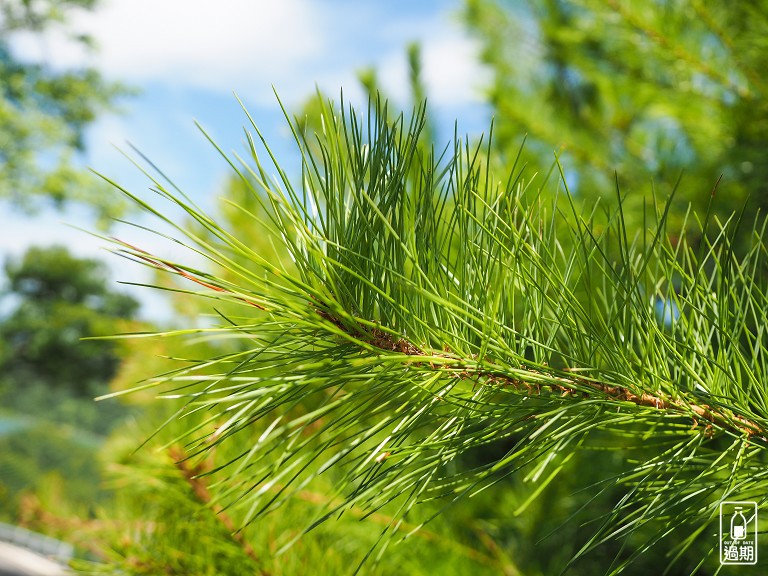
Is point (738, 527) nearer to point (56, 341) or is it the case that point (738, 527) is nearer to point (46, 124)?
point (46, 124)

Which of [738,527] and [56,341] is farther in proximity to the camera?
[56,341]

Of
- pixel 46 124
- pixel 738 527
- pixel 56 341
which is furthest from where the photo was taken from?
pixel 56 341

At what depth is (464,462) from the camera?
34.2 inches

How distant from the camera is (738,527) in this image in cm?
32

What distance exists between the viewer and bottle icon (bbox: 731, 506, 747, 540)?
0.31 meters

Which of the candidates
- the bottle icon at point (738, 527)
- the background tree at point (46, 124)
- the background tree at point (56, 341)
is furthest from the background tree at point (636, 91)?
the background tree at point (56, 341)

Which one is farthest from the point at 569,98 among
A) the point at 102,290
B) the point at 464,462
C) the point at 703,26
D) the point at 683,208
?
the point at 102,290

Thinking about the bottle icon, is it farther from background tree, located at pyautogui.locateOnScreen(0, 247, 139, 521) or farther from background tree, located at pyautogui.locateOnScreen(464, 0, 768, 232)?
background tree, located at pyautogui.locateOnScreen(0, 247, 139, 521)

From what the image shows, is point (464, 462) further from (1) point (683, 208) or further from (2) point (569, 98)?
(2) point (569, 98)

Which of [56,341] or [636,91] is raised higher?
[636,91]

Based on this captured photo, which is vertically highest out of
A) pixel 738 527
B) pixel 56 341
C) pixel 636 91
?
pixel 636 91

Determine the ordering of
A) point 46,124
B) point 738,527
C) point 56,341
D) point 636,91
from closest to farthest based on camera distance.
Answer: point 738,527 < point 636,91 < point 46,124 < point 56,341

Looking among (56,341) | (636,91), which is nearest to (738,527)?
(636,91)

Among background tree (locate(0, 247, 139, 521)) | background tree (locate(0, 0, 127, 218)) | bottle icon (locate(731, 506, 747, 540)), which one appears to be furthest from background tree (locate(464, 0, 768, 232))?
background tree (locate(0, 247, 139, 521))
